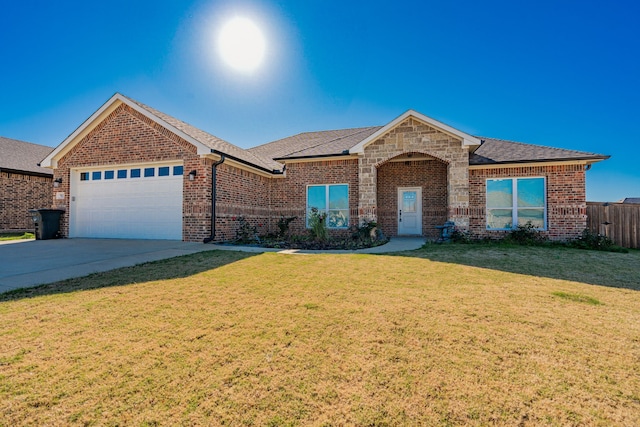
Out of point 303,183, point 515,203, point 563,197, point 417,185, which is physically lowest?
point 515,203

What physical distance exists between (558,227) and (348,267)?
32.7 feet

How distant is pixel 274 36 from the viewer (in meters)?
10.7

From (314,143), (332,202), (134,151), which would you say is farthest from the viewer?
(314,143)

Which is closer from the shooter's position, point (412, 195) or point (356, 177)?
point (356, 177)

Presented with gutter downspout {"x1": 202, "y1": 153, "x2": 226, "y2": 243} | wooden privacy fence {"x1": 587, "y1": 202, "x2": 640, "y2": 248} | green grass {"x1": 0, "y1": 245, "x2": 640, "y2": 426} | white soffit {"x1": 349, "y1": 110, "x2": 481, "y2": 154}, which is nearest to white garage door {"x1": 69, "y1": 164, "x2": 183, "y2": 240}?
gutter downspout {"x1": 202, "y1": 153, "x2": 226, "y2": 243}

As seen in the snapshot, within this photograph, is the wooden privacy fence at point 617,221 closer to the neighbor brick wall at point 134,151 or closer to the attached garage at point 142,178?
the attached garage at point 142,178

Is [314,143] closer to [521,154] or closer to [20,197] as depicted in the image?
[521,154]

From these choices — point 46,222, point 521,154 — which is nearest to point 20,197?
point 46,222

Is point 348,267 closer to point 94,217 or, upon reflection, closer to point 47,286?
point 47,286

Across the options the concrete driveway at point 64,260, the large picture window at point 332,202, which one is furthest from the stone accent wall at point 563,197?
the concrete driveway at point 64,260

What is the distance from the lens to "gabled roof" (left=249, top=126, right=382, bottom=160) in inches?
535

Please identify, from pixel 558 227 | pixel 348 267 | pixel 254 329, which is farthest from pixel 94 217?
pixel 558 227

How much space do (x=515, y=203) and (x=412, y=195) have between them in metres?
4.10

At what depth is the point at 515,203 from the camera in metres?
11.5
